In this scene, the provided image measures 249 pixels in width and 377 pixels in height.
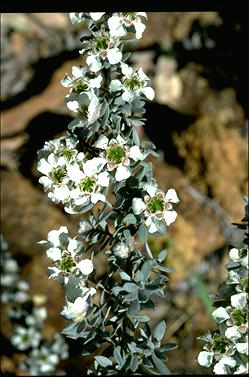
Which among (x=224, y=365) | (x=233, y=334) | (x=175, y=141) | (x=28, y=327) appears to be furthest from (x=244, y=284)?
(x=175, y=141)

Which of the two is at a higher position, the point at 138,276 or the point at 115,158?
the point at 115,158

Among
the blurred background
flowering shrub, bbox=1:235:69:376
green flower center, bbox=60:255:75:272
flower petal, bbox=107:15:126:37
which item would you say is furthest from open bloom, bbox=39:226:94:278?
flowering shrub, bbox=1:235:69:376

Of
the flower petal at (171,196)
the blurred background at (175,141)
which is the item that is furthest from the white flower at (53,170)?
the blurred background at (175,141)

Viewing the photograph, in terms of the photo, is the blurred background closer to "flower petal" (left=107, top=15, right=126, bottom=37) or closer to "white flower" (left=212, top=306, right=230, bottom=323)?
"white flower" (left=212, top=306, right=230, bottom=323)

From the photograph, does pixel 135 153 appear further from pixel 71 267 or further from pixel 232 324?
pixel 232 324
